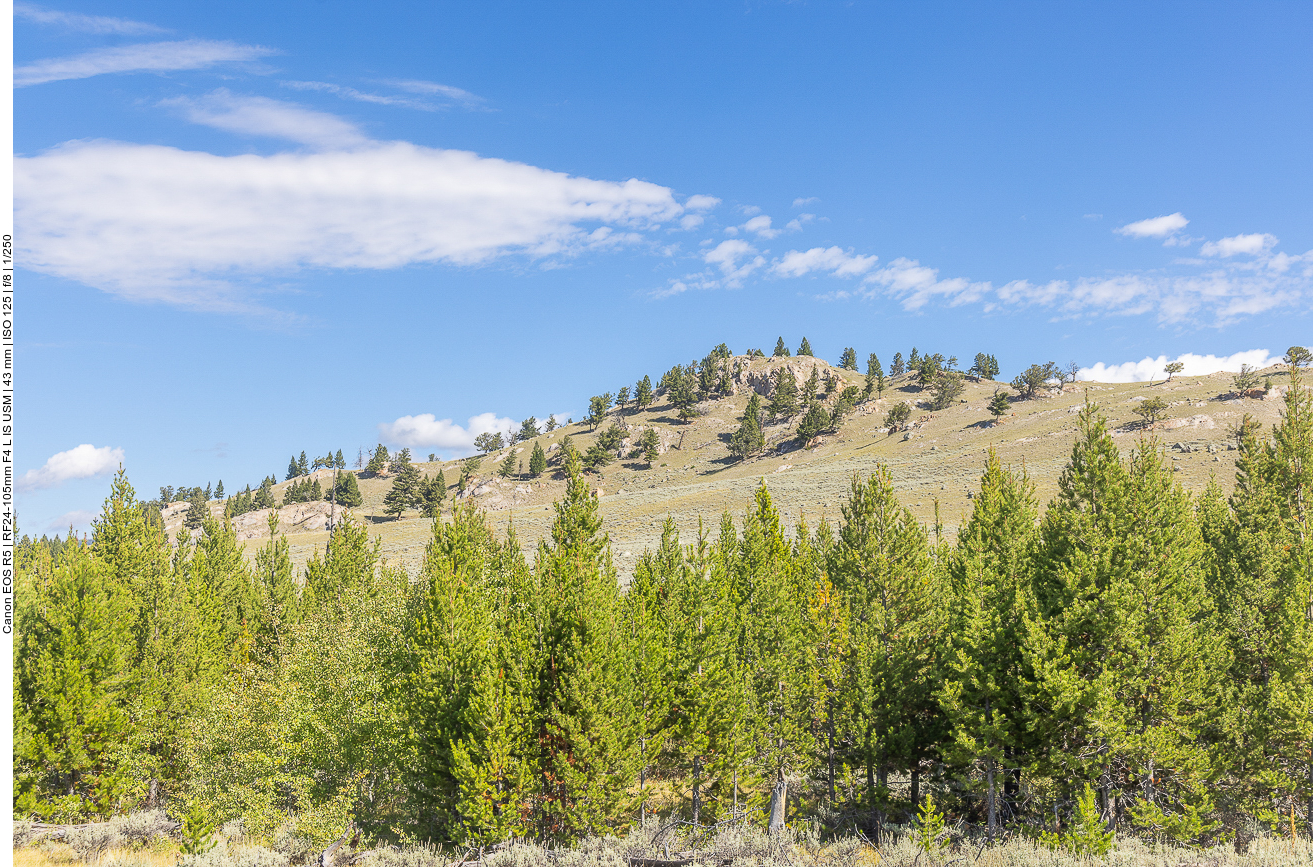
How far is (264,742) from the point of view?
28031mm

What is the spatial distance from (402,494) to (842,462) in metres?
85.1

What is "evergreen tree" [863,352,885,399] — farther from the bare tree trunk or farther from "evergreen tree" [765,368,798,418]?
the bare tree trunk

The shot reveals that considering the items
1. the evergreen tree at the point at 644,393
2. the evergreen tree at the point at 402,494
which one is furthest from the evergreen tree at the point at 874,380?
the evergreen tree at the point at 402,494

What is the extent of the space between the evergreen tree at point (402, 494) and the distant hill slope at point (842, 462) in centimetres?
250

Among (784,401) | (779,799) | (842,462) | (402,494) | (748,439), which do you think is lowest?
(779,799)

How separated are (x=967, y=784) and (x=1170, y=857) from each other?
8170mm

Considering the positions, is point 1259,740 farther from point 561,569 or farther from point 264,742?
point 264,742

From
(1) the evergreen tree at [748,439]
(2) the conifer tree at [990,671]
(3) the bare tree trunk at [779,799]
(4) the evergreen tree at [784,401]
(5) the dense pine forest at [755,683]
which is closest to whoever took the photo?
(5) the dense pine forest at [755,683]

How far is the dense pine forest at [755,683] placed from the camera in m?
24.8

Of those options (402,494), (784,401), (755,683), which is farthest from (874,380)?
(755,683)

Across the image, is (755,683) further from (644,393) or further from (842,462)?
(644,393)

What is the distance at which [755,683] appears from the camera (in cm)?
3145

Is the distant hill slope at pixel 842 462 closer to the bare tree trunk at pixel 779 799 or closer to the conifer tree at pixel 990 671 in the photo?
the bare tree trunk at pixel 779 799

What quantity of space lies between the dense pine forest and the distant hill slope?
125ft
